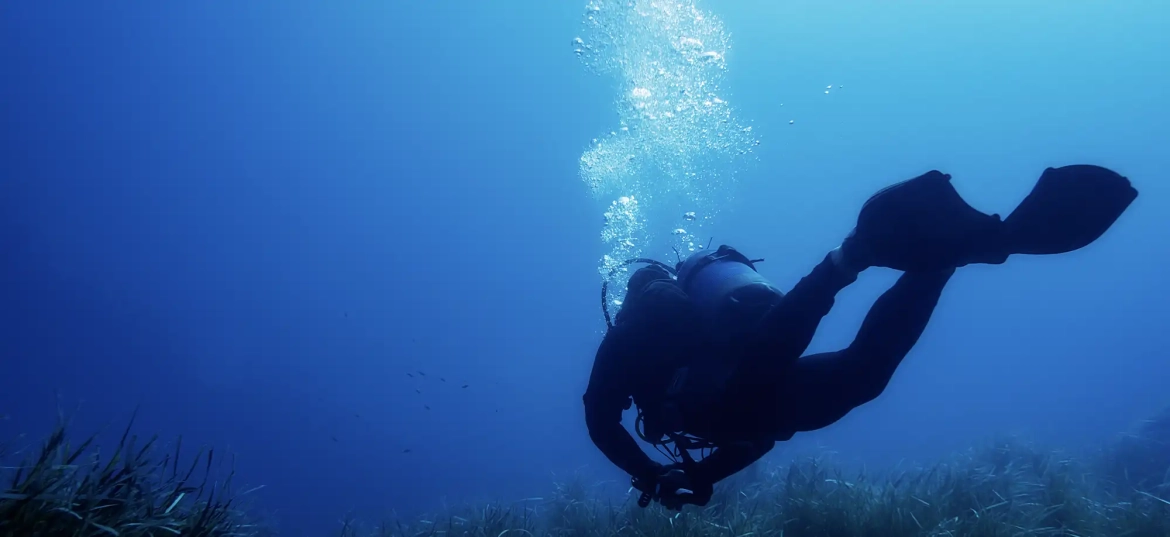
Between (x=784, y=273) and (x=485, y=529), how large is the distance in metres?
68.5

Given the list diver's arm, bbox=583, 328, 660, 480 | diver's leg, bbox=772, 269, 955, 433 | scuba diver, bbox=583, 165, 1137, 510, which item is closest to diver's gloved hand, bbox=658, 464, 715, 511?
scuba diver, bbox=583, 165, 1137, 510

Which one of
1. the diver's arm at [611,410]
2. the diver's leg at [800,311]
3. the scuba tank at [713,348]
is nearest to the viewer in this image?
the diver's leg at [800,311]

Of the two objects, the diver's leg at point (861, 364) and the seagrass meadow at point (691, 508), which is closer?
the seagrass meadow at point (691, 508)

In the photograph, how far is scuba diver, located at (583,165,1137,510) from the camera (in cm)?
270

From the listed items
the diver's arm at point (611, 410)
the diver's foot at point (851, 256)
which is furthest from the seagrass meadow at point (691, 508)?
the diver's foot at point (851, 256)

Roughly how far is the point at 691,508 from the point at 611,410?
2.87 meters

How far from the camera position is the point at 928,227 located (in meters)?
2.65

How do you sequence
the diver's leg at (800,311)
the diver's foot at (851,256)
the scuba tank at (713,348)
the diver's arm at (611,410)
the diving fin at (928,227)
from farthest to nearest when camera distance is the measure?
the diver's arm at (611,410)
the scuba tank at (713,348)
the diver's leg at (800,311)
the diver's foot at (851,256)
the diving fin at (928,227)

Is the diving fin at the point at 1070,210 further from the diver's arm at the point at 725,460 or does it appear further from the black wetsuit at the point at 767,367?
the diver's arm at the point at 725,460

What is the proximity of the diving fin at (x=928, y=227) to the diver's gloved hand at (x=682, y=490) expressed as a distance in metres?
1.80

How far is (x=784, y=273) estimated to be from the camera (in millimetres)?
69312

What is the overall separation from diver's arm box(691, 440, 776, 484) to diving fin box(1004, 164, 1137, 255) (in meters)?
1.81

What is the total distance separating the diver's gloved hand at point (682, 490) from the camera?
11.5ft

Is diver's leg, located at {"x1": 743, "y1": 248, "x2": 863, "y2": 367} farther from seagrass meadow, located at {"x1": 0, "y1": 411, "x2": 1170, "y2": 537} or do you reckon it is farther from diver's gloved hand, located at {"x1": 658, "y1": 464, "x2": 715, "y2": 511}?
seagrass meadow, located at {"x1": 0, "y1": 411, "x2": 1170, "y2": 537}
